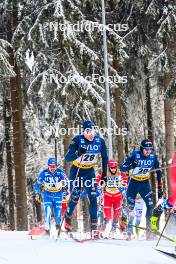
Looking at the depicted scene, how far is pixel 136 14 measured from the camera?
60.6 feet

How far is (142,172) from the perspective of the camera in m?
10.4

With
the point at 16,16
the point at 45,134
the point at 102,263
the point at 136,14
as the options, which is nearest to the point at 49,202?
the point at 102,263

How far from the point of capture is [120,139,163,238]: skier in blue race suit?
33.4 ft

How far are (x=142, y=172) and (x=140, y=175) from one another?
0.27ft

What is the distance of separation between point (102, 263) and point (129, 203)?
3.78 meters

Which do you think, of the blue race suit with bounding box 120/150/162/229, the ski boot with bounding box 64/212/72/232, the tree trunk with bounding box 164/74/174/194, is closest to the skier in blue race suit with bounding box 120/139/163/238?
the blue race suit with bounding box 120/150/162/229

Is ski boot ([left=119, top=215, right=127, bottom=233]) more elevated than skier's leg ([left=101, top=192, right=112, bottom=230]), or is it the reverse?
skier's leg ([left=101, top=192, right=112, bottom=230])

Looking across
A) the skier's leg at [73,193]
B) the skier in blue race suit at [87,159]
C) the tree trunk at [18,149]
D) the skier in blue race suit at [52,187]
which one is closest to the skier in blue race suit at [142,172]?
the skier in blue race suit at [87,159]

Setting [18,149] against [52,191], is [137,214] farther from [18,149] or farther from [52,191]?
[18,149]

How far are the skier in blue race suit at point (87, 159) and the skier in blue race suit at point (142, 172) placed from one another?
0.76 m

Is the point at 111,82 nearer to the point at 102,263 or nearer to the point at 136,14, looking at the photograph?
the point at 136,14

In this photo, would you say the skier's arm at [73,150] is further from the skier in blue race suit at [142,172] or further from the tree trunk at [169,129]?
the tree trunk at [169,129]

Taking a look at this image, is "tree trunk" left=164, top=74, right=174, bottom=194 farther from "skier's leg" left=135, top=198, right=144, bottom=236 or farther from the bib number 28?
the bib number 28

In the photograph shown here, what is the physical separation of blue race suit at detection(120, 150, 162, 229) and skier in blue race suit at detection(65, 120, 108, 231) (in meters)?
0.76
